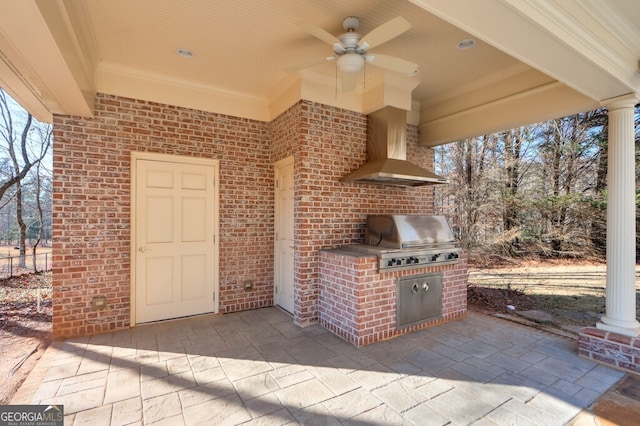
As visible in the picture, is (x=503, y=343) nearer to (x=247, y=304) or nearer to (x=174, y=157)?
(x=247, y=304)

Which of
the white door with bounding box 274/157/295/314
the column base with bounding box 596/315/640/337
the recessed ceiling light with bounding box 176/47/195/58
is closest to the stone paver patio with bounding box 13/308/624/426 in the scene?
the column base with bounding box 596/315/640/337

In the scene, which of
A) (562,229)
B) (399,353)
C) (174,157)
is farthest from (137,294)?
(562,229)

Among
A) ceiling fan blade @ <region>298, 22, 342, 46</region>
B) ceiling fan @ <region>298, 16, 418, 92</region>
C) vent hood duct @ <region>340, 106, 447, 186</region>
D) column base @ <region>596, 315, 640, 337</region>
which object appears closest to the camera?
ceiling fan blade @ <region>298, 22, 342, 46</region>

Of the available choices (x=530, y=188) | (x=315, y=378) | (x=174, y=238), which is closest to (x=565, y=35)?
(x=315, y=378)

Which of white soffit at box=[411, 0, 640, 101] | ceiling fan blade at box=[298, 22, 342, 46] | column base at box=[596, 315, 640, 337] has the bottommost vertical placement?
column base at box=[596, 315, 640, 337]

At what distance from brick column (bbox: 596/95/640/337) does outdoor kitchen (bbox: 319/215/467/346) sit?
1.47 m

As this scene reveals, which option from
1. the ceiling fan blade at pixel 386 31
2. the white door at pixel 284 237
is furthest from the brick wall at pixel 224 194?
the ceiling fan blade at pixel 386 31

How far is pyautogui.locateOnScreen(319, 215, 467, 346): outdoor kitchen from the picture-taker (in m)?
3.23

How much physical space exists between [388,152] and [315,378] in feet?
9.00

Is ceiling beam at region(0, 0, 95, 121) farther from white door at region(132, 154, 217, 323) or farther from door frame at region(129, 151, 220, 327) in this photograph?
white door at region(132, 154, 217, 323)

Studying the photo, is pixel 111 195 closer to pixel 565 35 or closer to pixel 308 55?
pixel 308 55

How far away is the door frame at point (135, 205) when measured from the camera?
3658mm

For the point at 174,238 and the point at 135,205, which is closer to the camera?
the point at 135,205

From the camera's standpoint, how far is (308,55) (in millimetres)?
3320
